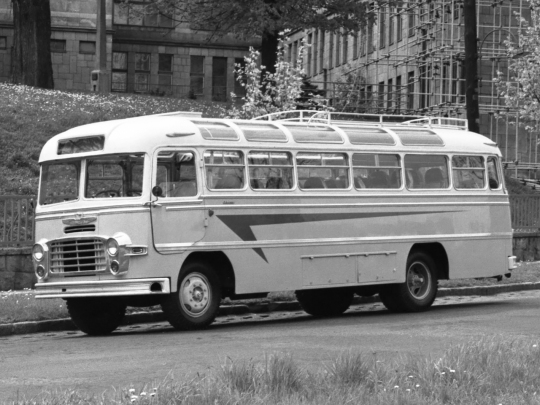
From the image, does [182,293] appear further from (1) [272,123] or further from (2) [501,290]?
(2) [501,290]

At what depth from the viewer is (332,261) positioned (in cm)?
1994

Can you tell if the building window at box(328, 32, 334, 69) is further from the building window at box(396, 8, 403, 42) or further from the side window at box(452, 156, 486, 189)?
the side window at box(452, 156, 486, 189)

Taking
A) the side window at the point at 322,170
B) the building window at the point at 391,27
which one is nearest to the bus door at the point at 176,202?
the side window at the point at 322,170

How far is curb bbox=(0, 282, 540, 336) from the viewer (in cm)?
1878

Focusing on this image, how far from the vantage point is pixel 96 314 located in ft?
60.6

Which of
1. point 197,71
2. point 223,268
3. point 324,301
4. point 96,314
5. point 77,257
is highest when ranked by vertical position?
point 197,71

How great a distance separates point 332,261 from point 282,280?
1.03 m

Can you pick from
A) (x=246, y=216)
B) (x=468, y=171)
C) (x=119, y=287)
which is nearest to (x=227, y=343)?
(x=119, y=287)

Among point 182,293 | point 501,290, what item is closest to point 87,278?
point 182,293

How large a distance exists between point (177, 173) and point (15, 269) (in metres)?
8.78

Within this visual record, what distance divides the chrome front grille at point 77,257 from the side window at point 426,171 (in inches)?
220

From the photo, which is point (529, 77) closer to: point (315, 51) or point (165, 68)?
point (315, 51)

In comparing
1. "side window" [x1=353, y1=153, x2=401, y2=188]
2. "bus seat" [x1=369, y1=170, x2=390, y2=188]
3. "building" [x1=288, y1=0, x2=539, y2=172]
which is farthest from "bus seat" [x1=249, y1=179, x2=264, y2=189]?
"building" [x1=288, y1=0, x2=539, y2=172]

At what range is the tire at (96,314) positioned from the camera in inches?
723
